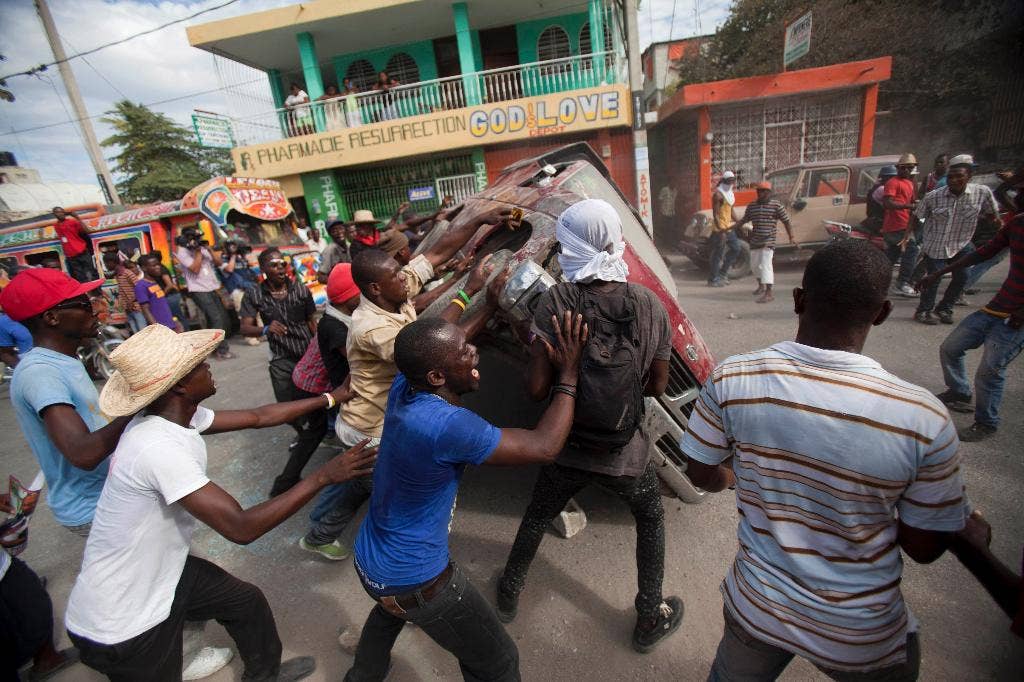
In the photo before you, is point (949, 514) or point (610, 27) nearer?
point (949, 514)

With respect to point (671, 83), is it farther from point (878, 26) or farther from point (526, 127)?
point (526, 127)

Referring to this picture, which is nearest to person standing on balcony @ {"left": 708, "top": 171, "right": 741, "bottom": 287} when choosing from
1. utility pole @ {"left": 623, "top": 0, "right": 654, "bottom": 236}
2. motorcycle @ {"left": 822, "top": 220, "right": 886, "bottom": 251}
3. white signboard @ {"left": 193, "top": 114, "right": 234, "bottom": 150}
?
motorcycle @ {"left": 822, "top": 220, "right": 886, "bottom": 251}

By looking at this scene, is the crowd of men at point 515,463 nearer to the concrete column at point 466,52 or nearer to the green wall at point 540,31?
the concrete column at point 466,52

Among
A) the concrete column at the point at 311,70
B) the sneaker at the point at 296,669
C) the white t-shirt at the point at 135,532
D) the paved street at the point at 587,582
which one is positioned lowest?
the paved street at the point at 587,582

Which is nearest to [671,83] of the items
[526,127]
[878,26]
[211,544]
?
[878,26]

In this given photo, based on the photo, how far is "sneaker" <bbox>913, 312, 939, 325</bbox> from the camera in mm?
5152

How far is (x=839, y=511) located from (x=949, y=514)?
21cm

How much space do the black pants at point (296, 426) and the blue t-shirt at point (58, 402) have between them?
121 centimetres

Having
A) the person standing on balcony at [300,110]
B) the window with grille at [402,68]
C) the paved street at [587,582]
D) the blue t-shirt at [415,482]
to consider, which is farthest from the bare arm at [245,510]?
the window with grille at [402,68]

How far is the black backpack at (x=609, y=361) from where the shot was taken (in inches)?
66.1

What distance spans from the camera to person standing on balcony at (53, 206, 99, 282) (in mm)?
1750

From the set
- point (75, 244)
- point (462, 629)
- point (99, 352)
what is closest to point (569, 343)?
point (462, 629)

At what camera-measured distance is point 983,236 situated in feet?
17.6

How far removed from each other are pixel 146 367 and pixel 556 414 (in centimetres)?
131
